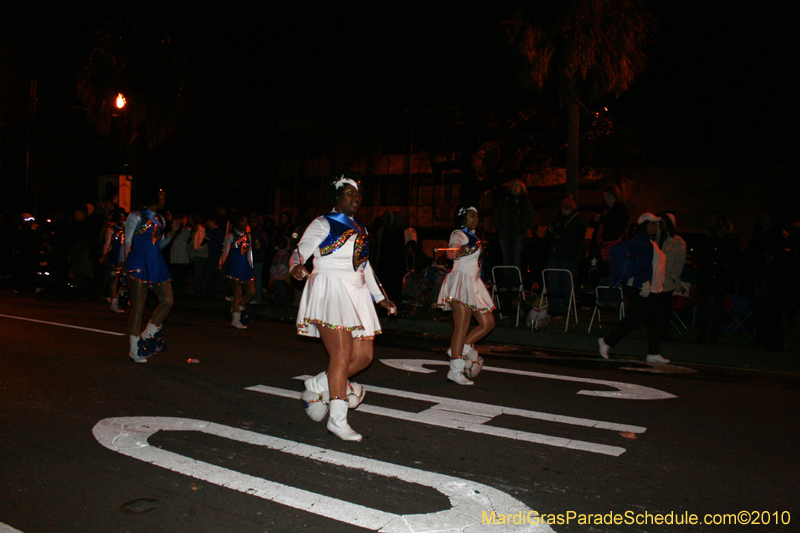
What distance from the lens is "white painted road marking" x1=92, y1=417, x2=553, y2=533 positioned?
3582 mm

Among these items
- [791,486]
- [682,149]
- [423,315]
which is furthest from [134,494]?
[682,149]

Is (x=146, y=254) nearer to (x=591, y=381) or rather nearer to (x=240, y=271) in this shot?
(x=240, y=271)

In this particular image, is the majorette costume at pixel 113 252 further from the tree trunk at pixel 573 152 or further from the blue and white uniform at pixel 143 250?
the tree trunk at pixel 573 152

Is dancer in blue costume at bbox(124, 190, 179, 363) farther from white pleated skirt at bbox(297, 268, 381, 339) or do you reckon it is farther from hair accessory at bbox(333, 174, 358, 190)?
hair accessory at bbox(333, 174, 358, 190)

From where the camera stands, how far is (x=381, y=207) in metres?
39.9

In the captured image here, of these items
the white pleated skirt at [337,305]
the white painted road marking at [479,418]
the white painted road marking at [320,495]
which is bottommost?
the white painted road marking at [320,495]

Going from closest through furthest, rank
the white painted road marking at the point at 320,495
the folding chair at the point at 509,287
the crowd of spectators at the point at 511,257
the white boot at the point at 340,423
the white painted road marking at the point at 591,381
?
1. the white painted road marking at the point at 320,495
2. the white boot at the point at 340,423
3. the white painted road marking at the point at 591,381
4. the crowd of spectators at the point at 511,257
5. the folding chair at the point at 509,287

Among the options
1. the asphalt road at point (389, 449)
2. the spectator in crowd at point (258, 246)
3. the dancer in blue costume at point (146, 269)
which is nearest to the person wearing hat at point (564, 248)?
the asphalt road at point (389, 449)

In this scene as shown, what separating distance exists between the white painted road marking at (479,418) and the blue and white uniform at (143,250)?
2.31 m

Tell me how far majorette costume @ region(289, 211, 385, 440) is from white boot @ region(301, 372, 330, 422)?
0.12 m

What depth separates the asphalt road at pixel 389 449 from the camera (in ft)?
12.3

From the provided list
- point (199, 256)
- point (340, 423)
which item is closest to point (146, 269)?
point (340, 423)

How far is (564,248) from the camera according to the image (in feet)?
40.2

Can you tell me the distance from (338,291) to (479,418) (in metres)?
1.73
